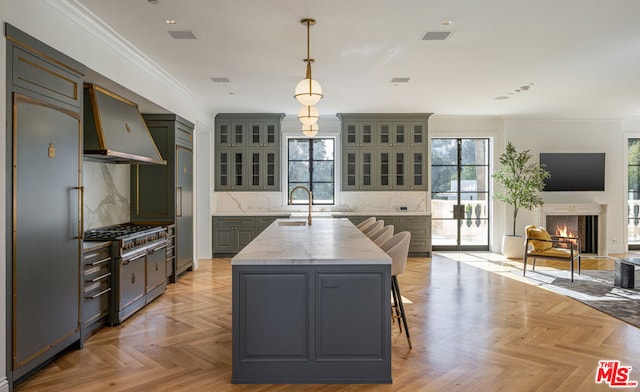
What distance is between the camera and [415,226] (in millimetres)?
8922

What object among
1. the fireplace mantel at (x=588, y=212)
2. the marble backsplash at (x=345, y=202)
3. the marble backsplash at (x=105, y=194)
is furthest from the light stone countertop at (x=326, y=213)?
the marble backsplash at (x=105, y=194)

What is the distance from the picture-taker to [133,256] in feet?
15.8

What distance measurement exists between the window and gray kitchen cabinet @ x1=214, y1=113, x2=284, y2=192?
497 millimetres

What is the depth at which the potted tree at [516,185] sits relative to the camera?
28.1 feet

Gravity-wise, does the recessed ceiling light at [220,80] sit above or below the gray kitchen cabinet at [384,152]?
above

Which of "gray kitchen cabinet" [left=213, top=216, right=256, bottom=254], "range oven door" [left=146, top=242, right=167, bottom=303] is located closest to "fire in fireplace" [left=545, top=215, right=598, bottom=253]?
"gray kitchen cabinet" [left=213, top=216, right=256, bottom=254]

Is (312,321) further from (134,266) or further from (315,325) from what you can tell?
(134,266)

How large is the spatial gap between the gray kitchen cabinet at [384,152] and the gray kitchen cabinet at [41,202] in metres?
5.99

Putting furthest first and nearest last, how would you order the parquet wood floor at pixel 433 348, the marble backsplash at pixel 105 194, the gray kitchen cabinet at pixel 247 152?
the gray kitchen cabinet at pixel 247 152 < the marble backsplash at pixel 105 194 < the parquet wood floor at pixel 433 348

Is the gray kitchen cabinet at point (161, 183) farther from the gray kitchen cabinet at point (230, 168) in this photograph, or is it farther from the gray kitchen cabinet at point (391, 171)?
the gray kitchen cabinet at point (391, 171)

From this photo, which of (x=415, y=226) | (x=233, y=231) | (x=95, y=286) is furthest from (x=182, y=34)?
(x=415, y=226)

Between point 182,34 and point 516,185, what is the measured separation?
6.78 metres

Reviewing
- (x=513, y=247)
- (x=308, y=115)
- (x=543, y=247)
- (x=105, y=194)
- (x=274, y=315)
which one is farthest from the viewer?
(x=513, y=247)

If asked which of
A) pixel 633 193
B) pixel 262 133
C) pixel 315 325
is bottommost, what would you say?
pixel 315 325
